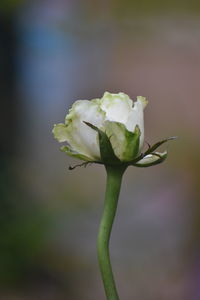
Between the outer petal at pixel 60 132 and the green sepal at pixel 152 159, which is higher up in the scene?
the outer petal at pixel 60 132

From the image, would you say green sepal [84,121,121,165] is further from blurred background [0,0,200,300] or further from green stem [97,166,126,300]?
blurred background [0,0,200,300]

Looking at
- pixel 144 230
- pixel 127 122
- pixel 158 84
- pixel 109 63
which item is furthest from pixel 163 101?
pixel 127 122

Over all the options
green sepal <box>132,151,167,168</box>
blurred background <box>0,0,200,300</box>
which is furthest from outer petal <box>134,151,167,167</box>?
blurred background <box>0,0,200,300</box>

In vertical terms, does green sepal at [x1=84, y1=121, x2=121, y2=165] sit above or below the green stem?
above

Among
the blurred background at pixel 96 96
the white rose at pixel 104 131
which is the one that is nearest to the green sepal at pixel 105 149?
the white rose at pixel 104 131

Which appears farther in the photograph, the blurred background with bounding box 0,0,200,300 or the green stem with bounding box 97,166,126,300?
the blurred background with bounding box 0,0,200,300

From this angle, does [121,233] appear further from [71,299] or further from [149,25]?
[149,25]

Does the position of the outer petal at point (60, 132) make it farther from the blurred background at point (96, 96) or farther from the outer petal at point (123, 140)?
the blurred background at point (96, 96)
